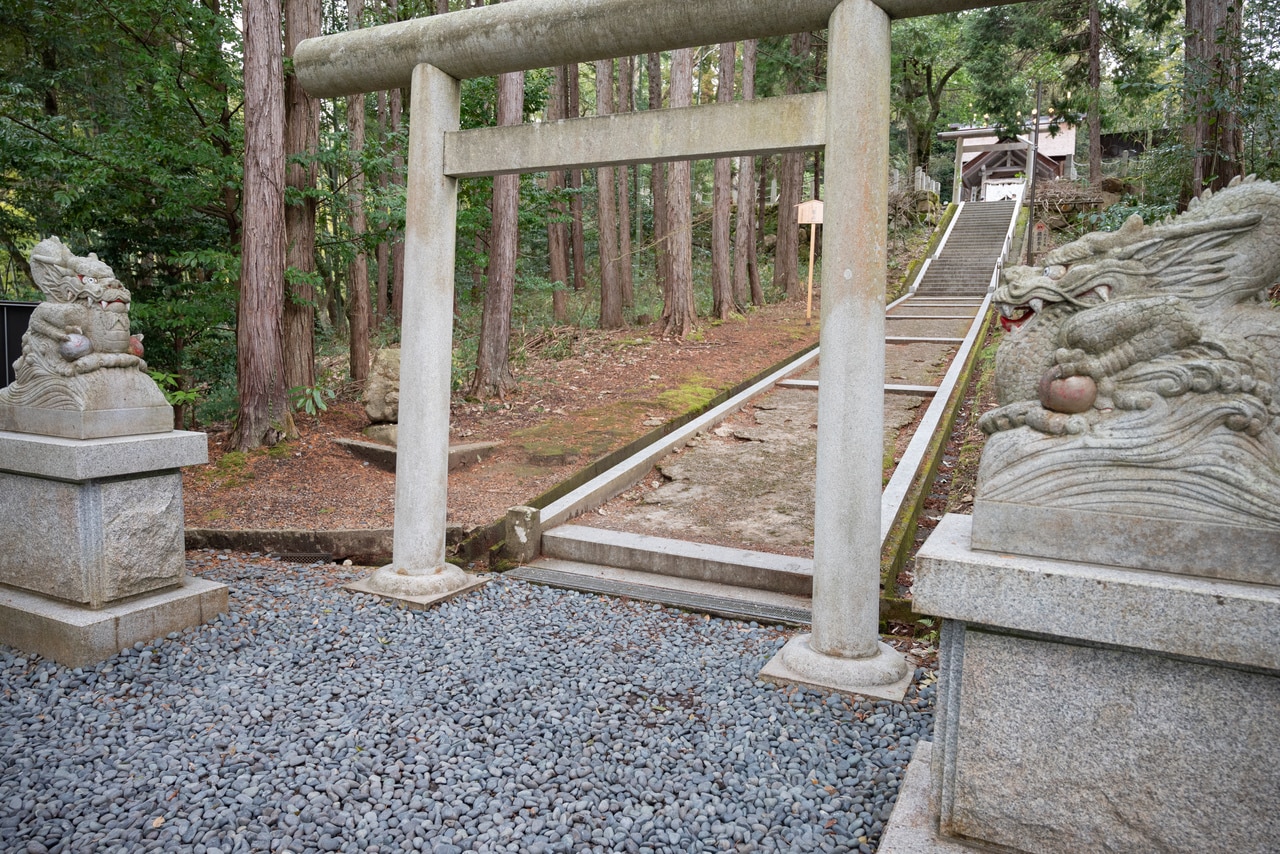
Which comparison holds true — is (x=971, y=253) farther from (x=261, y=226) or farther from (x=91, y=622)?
(x=91, y=622)

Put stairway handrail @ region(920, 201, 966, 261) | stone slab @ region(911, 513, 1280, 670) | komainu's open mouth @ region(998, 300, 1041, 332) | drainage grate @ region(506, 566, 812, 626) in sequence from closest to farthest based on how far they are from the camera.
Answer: stone slab @ region(911, 513, 1280, 670) → komainu's open mouth @ region(998, 300, 1041, 332) → drainage grate @ region(506, 566, 812, 626) → stairway handrail @ region(920, 201, 966, 261)

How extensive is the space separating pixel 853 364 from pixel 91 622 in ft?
13.2

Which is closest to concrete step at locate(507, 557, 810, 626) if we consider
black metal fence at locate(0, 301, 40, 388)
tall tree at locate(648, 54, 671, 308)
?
black metal fence at locate(0, 301, 40, 388)

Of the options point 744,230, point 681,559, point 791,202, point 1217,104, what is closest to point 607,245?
point 744,230

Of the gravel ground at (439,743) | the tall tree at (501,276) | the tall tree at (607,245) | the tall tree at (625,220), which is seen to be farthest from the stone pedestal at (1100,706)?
the tall tree at (625,220)

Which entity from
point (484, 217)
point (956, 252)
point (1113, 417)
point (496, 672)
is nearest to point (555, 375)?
point (484, 217)

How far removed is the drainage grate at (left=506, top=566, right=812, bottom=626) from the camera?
15.6 feet

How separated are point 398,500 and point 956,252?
2092 cm

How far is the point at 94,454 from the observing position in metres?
3.86

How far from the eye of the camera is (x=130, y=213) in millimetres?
8852

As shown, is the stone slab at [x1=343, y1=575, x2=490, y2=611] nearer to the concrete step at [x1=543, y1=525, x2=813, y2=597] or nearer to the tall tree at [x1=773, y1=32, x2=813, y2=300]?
the concrete step at [x1=543, y1=525, x2=813, y2=597]

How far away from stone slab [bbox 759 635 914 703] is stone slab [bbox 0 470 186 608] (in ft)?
11.1

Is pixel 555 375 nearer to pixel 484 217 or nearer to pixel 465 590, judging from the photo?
pixel 484 217

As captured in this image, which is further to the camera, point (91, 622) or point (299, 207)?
point (299, 207)
